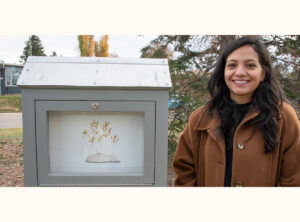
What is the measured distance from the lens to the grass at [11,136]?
336 centimetres

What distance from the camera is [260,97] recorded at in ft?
4.26

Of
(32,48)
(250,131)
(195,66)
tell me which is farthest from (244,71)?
(32,48)

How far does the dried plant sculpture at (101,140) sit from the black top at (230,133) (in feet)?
3.03

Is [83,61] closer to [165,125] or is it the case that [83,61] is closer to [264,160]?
[165,125]

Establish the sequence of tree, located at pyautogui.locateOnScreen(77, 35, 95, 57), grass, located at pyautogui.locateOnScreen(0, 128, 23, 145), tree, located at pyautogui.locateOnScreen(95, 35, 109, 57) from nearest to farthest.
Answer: tree, located at pyautogui.locateOnScreen(77, 35, 95, 57) → tree, located at pyautogui.locateOnScreen(95, 35, 109, 57) → grass, located at pyautogui.locateOnScreen(0, 128, 23, 145)

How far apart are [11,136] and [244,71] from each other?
11.9 ft

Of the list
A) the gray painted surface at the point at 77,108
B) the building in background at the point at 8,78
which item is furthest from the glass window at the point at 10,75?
the gray painted surface at the point at 77,108

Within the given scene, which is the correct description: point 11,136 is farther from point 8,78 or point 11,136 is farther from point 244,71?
point 244,71

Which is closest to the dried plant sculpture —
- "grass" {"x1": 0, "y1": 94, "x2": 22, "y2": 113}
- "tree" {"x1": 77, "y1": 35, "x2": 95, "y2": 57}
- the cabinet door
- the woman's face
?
the cabinet door

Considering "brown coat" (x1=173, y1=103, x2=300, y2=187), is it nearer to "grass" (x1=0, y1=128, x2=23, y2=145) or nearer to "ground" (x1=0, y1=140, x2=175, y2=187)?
"ground" (x1=0, y1=140, x2=175, y2=187)

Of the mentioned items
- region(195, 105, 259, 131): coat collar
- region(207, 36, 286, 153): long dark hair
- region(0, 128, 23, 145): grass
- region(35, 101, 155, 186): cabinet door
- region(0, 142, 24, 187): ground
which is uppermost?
region(207, 36, 286, 153): long dark hair

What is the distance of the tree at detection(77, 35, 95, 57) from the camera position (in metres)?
2.91

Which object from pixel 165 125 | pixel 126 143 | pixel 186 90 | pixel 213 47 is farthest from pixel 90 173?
pixel 213 47

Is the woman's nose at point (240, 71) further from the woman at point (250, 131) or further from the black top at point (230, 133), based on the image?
the black top at point (230, 133)
